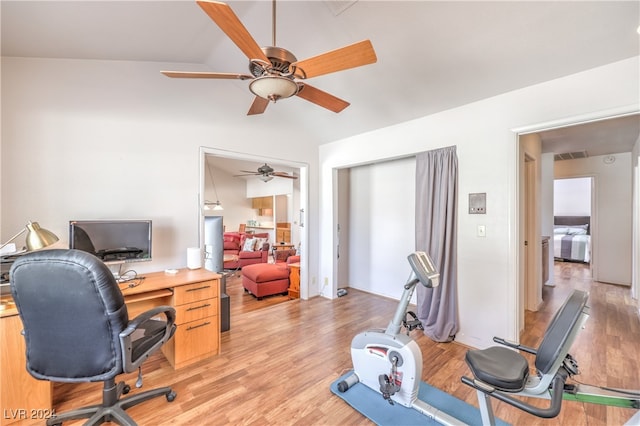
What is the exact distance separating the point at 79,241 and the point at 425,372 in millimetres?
3184

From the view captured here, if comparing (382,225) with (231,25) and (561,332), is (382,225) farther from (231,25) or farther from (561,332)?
(231,25)

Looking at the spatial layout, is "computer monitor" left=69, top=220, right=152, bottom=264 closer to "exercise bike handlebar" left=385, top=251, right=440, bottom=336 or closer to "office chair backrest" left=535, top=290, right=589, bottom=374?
"exercise bike handlebar" left=385, top=251, right=440, bottom=336

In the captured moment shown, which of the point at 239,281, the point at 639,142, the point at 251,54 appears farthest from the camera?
the point at 239,281

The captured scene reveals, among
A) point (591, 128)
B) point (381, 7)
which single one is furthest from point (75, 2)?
point (591, 128)

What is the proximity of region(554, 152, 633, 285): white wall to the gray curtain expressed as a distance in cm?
445

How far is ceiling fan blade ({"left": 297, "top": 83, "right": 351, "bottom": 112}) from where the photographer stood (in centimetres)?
196

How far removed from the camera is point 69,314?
1.45 metres

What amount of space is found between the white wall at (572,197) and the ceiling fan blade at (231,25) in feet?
33.0

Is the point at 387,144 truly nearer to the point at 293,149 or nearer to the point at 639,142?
the point at 293,149

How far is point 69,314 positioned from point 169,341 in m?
1.17

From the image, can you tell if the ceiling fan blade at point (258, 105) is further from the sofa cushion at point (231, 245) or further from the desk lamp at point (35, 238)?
the sofa cushion at point (231, 245)

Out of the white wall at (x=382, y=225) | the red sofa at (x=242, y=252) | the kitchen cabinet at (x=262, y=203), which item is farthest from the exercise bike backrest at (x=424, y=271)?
the kitchen cabinet at (x=262, y=203)

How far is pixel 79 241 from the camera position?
236 centimetres

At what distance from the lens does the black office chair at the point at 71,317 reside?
1.39 m
